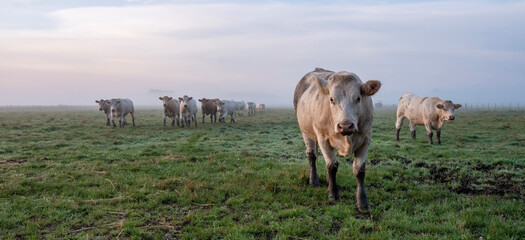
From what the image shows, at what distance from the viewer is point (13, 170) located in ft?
28.7

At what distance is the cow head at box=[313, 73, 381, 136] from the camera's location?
4715mm

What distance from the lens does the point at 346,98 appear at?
4.95 meters

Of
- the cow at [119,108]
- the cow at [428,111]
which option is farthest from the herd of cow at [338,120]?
the cow at [119,108]

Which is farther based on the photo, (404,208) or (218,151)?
(218,151)

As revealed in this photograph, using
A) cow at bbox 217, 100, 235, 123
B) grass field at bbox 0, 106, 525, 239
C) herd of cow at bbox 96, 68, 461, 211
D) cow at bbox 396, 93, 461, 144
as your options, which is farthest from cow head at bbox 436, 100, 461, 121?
cow at bbox 217, 100, 235, 123

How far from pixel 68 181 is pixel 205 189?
352cm

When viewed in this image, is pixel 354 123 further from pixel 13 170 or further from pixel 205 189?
Answer: pixel 13 170

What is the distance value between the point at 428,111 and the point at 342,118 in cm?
1196

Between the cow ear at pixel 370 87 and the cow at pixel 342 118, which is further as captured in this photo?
the cow ear at pixel 370 87

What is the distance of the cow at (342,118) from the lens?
4.91 metres

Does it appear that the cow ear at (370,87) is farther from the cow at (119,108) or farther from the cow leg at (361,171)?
the cow at (119,108)

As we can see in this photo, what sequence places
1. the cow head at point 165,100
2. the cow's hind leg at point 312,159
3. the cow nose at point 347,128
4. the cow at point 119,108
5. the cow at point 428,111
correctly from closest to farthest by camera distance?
the cow nose at point 347,128
the cow's hind leg at point 312,159
the cow at point 428,111
the cow at point 119,108
the cow head at point 165,100

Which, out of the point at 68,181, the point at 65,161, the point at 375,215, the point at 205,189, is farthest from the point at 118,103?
the point at 375,215

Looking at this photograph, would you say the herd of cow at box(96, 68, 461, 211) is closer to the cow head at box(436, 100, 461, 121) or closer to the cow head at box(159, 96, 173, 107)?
the cow head at box(436, 100, 461, 121)
